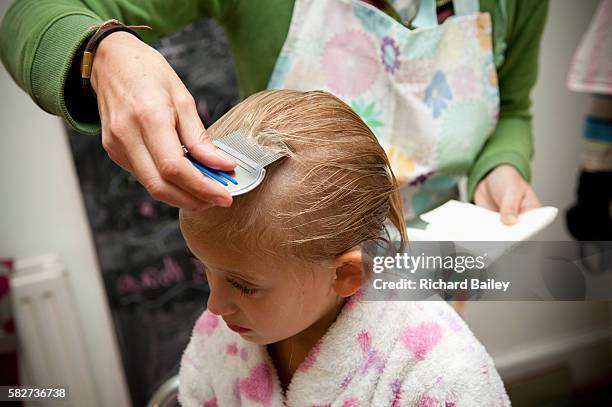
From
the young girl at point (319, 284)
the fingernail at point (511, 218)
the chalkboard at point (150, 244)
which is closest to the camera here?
the young girl at point (319, 284)

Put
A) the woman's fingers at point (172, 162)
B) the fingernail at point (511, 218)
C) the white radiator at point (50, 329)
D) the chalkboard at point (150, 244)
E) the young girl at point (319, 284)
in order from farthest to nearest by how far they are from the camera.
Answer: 1. the chalkboard at point (150, 244)
2. the white radiator at point (50, 329)
3. the fingernail at point (511, 218)
4. the young girl at point (319, 284)
5. the woman's fingers at point (172, 162)

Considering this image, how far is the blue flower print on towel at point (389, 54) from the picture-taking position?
572mm

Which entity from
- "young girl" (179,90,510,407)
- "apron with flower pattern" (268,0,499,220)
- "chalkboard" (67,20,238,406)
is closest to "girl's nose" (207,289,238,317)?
"young girl" (179,90,510,407)

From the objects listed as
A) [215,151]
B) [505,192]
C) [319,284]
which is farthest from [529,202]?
[215,151]

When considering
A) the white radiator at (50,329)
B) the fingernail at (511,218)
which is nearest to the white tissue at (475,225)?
the fingernail at (511,218)

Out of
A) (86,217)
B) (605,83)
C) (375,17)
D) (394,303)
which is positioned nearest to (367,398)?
(394,303)

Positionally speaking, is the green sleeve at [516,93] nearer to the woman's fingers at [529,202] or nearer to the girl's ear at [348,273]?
the woman's fingers at [529,202]

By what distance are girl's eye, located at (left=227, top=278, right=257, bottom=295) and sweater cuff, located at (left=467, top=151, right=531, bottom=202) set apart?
0.98 feet

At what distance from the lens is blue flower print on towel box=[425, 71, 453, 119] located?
0.60 meters

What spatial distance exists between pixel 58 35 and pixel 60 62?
0.03m

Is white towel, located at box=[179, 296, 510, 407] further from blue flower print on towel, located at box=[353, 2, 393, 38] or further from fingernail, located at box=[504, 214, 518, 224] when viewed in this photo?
blue flower print on towel, located at box=[353, 2, 393, 38]

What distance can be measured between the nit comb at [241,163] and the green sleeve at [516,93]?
30 centimetres

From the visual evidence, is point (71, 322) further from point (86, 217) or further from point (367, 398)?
point (367, 398)

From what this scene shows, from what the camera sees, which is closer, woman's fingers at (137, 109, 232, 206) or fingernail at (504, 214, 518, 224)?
woman's fingers at (137, 109, 232, 206)
